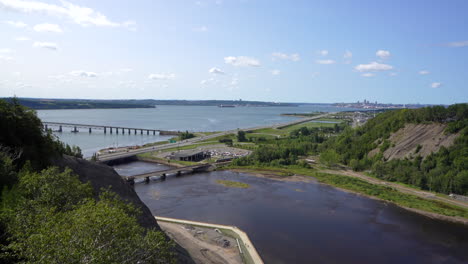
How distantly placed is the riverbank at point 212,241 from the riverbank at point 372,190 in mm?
30017

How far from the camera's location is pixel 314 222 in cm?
4228

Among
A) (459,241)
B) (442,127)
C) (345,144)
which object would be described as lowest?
(459,241)

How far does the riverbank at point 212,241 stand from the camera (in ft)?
101

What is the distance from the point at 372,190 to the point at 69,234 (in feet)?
185

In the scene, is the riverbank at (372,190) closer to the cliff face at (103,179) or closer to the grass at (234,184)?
the grass at (234,184)

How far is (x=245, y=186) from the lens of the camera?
60.4 metres

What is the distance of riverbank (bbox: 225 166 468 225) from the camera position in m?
46.4

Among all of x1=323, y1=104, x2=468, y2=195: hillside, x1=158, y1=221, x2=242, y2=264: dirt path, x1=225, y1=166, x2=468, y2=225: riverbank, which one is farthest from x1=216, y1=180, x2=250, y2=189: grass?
x1=323, y1=104, x2=468, y2=195: hillside

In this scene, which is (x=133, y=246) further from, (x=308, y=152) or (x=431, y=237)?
(x=308, y=152)

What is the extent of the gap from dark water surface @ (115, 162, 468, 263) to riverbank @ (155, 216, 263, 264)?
1.84 m

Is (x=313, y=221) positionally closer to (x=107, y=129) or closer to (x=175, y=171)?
(x=175, y=171)

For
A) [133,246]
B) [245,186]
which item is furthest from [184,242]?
[245,186]

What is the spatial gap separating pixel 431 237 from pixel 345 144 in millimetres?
48942

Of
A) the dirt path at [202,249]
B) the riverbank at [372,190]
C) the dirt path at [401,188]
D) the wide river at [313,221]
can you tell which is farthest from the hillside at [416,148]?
the dirt path at [202,249]
